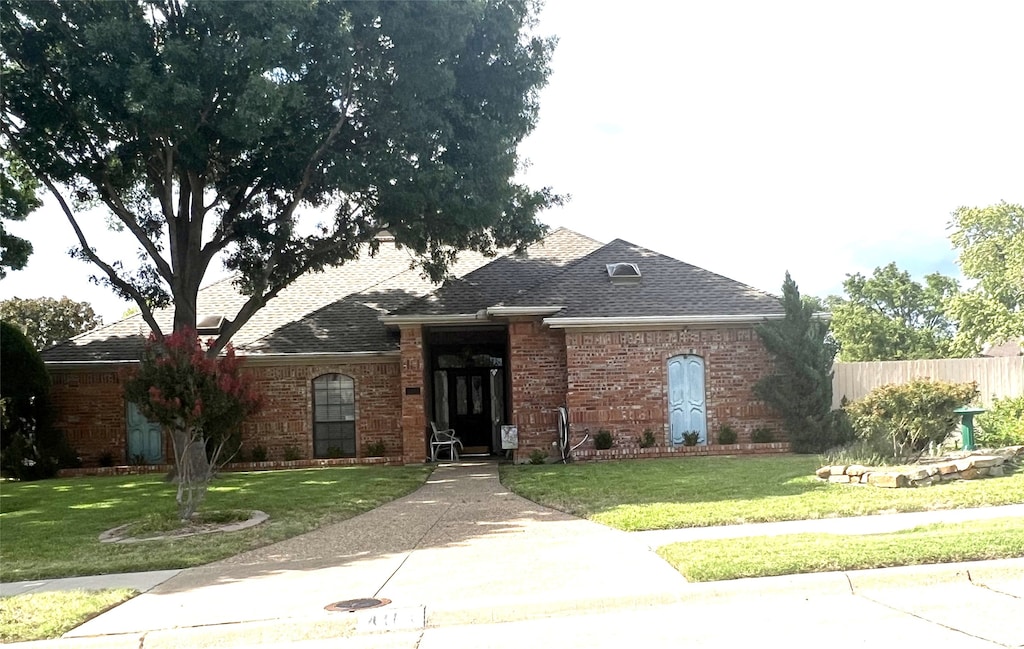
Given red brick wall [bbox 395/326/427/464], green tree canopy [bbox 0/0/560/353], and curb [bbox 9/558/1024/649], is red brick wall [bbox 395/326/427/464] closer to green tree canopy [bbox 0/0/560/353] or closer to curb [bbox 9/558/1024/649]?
green tree canopy [bbox 0/0/560/353]

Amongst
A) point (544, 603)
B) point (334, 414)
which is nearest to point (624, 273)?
point (334, 414)

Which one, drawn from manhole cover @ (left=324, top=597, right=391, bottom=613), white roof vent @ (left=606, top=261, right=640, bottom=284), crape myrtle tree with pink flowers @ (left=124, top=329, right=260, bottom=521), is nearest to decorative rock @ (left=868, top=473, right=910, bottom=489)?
manhole cover @ (left=324, top=597, right=391, bottom=613)

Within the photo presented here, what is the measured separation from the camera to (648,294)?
18.8 m

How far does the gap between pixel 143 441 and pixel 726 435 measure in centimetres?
1379

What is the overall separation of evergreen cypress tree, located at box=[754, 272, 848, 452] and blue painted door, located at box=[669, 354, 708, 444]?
4.99ft

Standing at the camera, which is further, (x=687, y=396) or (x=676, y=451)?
(x=687, y=396)

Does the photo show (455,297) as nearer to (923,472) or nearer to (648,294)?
(648,294)

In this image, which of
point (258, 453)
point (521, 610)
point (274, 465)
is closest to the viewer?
point (521, 610)

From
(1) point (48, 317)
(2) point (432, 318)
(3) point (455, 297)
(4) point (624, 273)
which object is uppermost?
(1) point (48, 317)

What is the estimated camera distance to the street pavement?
18.4ft

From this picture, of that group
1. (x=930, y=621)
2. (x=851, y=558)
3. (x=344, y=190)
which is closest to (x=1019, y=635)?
(x=930, y=621)

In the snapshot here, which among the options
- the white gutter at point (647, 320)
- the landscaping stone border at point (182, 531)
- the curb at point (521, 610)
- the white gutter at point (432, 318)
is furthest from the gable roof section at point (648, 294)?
A: the curb at point (521, 610)

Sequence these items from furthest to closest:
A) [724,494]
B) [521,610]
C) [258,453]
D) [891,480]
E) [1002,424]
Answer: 1. [258,453]
2. [1002,424]
3. [724,494]
4. [891,480]
5. [521,610]

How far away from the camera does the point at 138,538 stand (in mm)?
10438
